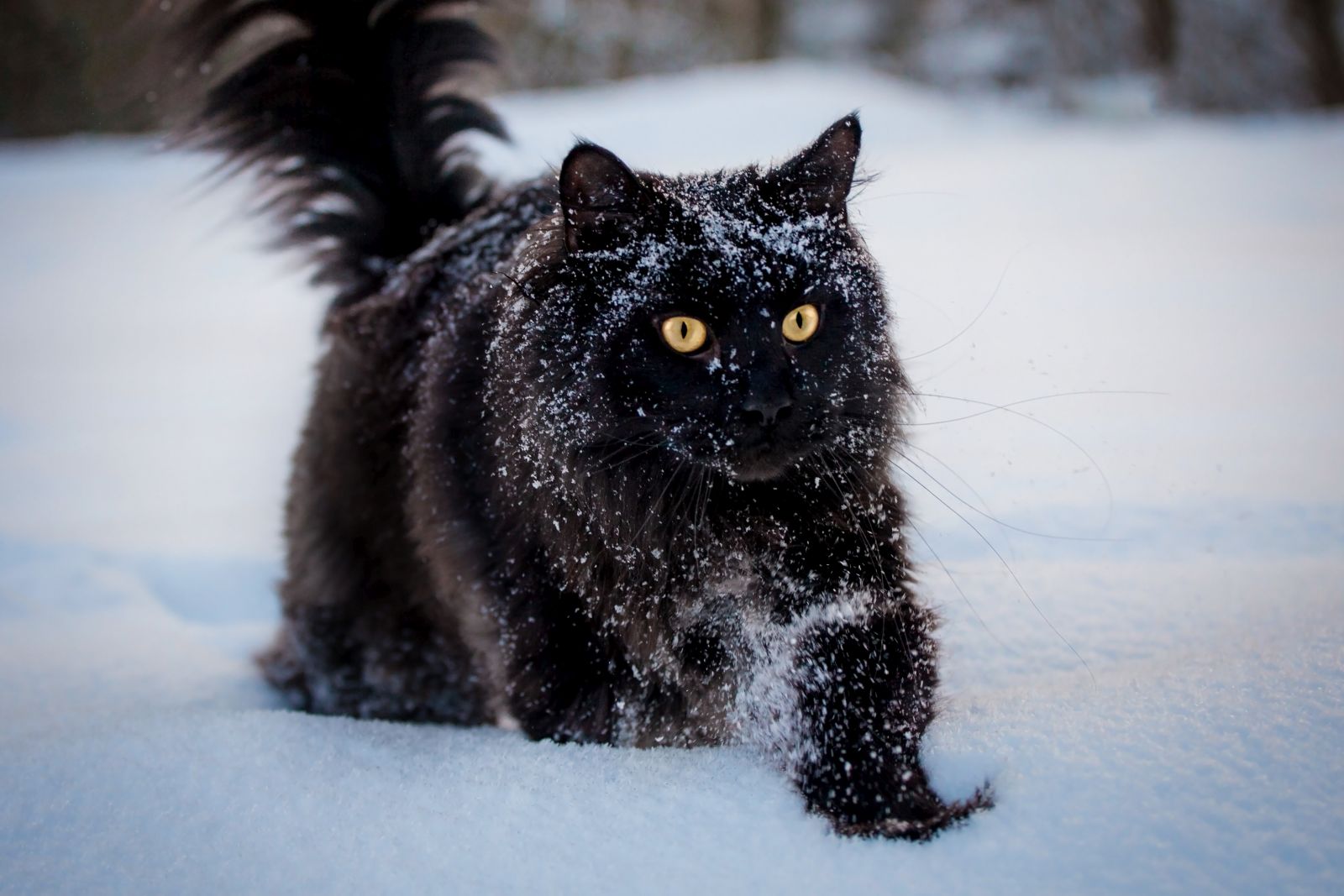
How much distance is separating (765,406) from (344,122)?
65.7 inches

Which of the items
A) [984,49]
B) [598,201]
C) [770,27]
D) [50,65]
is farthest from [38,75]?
[984,49]

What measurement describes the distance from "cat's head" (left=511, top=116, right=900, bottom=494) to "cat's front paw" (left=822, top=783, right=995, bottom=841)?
56cm

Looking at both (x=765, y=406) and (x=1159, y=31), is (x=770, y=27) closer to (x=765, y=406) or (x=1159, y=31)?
(x=1159, y=31)

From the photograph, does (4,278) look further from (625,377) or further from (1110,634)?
(1110,634)

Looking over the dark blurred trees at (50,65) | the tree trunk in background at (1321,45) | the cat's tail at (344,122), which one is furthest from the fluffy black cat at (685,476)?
the tree trunk in background at (1321,45)

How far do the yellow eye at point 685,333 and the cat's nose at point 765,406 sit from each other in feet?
0.47

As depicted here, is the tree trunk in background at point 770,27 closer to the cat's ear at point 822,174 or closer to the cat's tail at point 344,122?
the cat's tail at point 344,122

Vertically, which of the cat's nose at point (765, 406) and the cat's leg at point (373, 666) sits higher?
the cat's nose at point (765, 406)

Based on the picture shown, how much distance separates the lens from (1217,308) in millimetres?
3850

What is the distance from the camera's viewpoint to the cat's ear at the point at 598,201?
138cm

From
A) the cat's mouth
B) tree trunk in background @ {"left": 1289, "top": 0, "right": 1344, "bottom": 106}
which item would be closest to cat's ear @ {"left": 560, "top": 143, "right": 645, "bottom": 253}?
the cat's mouth

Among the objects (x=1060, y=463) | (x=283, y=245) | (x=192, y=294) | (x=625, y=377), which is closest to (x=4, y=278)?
(x=192, y=294)

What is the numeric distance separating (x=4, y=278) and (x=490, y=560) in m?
6.76

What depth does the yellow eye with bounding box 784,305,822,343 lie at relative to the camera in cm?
139
